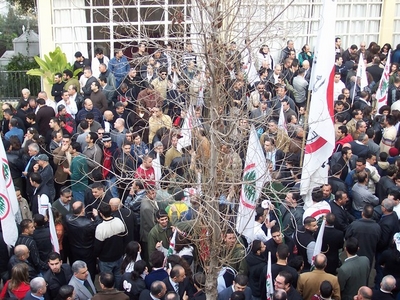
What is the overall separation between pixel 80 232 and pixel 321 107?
3.98m

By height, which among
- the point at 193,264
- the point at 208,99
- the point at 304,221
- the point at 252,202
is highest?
the point at 208,99

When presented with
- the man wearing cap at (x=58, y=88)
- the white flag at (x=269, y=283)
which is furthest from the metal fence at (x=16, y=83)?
the white flag at (x=269, y=283)

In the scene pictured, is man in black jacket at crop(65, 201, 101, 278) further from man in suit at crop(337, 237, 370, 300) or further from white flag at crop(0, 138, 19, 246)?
man in suit at crop(337, 237, 370, 300)

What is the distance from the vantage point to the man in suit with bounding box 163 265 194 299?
8586mm

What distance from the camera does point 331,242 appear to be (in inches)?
383

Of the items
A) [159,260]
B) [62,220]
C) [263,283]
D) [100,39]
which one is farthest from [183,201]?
[100,39]

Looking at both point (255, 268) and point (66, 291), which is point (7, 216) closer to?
point (66, 291)

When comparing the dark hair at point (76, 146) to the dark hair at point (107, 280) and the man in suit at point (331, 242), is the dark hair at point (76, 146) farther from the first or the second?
the man in suit at point (331, 242)

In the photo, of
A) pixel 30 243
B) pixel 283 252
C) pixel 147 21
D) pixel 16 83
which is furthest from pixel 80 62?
pixel 283 252

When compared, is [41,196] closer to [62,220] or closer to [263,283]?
[62,220]

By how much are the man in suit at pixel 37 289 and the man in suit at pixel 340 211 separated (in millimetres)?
4410

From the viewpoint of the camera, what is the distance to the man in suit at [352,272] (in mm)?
9094

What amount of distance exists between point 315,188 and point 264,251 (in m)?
1.72

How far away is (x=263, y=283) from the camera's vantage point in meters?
8.96
